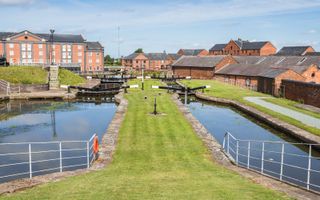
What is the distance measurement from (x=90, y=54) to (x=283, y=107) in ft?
234

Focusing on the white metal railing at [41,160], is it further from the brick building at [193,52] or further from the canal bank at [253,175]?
the brick building at [193,52]

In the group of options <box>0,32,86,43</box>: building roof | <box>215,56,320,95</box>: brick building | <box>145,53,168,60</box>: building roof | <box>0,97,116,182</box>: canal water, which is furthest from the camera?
<box>145,53,168,60</box>: building roof

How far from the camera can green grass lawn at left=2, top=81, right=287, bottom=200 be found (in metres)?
8.97

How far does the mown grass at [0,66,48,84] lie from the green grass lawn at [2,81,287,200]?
106ft

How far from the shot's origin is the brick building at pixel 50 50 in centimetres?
8150

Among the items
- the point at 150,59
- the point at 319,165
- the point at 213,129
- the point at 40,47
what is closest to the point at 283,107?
the point at 213,129

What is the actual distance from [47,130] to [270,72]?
33128mm

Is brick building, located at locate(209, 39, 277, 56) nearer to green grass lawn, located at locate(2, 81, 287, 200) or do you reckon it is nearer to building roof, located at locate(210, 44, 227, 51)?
building roof, located at locate(210, 44, 227, 51)

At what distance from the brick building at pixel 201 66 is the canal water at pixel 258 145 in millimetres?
35113

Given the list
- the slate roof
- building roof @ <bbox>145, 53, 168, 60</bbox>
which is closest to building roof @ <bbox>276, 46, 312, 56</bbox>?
the slate roof

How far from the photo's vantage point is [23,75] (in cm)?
4881

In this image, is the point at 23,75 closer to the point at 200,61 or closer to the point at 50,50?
the point at 50,50

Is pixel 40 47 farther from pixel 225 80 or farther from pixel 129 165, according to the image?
pixel 129 165

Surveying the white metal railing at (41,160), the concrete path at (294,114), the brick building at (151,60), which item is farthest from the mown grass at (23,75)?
the brick building at (151,60)
